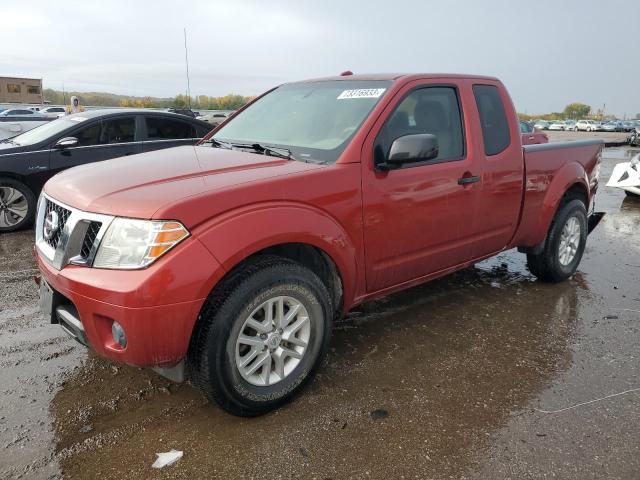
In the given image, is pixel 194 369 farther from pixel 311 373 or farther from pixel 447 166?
pixel 447 166

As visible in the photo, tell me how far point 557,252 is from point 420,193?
2.15 metres

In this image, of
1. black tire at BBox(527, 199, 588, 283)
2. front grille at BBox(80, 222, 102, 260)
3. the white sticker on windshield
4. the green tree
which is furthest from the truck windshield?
the green tree

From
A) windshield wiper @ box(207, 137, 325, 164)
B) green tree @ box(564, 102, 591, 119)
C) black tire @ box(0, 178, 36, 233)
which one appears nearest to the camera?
windshield wiper @ box(207, 137, 325, 164)

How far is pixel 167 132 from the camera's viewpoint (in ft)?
24.2

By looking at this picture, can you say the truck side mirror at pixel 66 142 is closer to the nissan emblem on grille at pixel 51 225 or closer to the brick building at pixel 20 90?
the nissan emblem on grille at pixel 51 225

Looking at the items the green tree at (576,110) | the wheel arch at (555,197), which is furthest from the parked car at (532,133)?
the green tree at (576,110)

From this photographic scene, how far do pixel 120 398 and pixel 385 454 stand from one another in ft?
4.92

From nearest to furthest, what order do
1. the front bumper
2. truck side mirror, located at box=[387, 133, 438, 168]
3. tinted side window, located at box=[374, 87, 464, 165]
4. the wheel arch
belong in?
the front bumper
truck side mirror, located at box=[387, 133, 438, 168]
tinted side window, located at box=[374, 87, 464, 165]
the wheel arch

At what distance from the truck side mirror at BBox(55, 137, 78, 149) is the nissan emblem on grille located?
4.12m

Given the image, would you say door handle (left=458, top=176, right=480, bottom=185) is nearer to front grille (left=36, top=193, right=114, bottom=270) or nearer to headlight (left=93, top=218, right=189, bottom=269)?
headlight (left=93, top=218, right=189, bottom=269)

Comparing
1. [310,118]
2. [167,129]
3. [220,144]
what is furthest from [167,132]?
[310,118]

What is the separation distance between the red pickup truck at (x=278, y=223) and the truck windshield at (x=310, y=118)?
15 mm

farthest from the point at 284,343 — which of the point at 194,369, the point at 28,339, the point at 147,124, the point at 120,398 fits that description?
the point at 147,124

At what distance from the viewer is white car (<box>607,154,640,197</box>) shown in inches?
360
